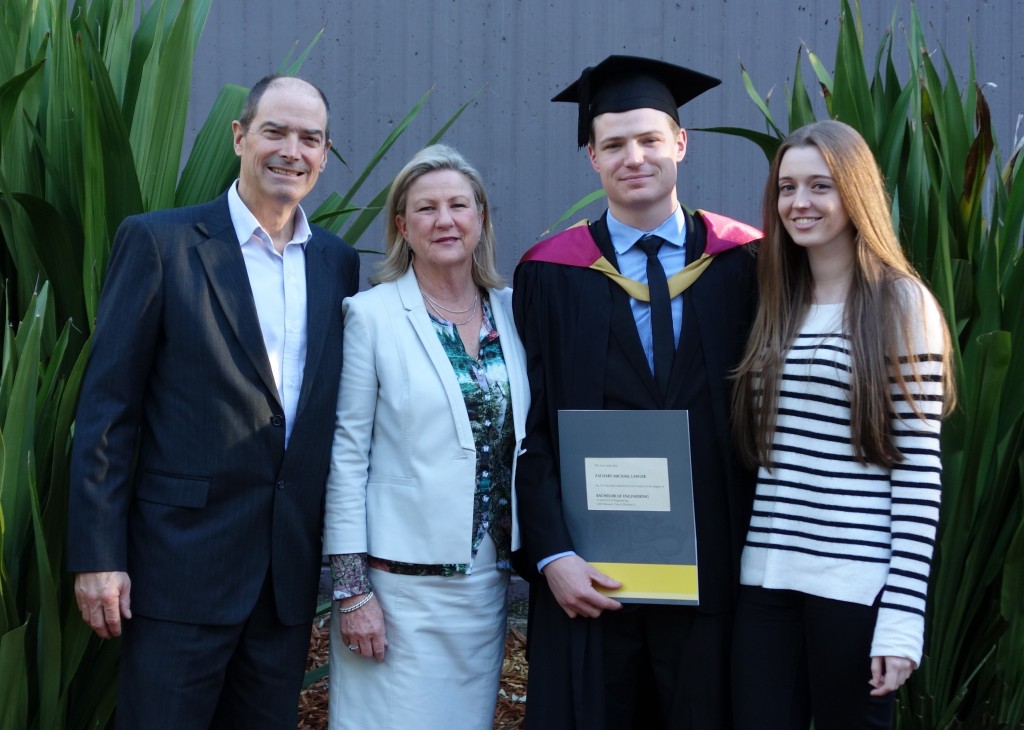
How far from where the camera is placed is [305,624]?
2.36 meters

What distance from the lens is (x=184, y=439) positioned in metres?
2.19

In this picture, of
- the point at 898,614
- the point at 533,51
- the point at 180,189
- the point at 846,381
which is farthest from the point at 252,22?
the point at 898,614

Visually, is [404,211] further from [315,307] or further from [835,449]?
[835,449]

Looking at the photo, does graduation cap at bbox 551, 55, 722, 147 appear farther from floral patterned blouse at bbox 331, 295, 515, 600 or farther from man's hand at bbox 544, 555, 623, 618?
man's hand at bbox 544, 555, 623, 618

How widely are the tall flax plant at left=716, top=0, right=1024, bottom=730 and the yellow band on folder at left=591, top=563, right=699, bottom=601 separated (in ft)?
2.61

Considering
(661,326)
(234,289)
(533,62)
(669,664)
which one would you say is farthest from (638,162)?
(533,62)

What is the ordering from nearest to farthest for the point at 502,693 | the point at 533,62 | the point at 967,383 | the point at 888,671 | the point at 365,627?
the point at 888,671 → the point at 365,627 → the point at 967,383 → the point at 502,693 → the point at 533,62

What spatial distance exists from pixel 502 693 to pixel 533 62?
9.31 ft

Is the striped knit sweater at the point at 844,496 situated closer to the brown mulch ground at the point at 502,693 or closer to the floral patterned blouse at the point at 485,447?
the floral patterned blouse at the point at 485,447

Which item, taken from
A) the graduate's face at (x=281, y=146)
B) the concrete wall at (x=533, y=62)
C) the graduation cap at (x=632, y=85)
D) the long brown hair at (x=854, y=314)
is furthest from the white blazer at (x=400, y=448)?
the concrete wall at (x=533, y=62)

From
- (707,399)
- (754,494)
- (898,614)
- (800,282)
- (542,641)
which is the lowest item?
(542,641)

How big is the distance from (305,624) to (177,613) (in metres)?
0.31

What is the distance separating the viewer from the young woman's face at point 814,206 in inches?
84.1

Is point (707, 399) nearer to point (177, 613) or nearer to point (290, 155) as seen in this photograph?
point (290, 155)
